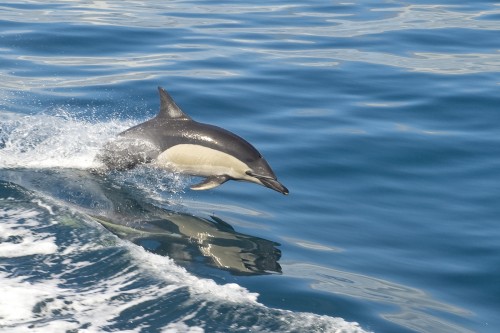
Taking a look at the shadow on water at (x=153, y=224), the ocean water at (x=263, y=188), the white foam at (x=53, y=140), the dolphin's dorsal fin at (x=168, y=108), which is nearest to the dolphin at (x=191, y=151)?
the dolphin's dorsal fin at (x=168, y=108)

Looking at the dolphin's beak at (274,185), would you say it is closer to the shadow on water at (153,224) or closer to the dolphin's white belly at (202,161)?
the dolphin's white belly at (202,161)

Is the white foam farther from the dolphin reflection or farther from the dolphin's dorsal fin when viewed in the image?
the dolphin reflection

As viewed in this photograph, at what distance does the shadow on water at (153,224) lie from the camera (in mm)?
8781

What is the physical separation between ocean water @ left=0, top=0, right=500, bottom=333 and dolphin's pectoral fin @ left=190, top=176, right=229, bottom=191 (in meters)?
0.21

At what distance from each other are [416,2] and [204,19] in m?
5.25

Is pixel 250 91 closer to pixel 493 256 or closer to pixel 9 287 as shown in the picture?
pixel 493 256

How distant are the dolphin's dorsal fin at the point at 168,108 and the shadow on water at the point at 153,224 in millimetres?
928

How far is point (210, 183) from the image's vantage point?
10.4m

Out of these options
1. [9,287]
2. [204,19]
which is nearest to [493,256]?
[9,287]

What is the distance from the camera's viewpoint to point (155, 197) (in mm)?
10547

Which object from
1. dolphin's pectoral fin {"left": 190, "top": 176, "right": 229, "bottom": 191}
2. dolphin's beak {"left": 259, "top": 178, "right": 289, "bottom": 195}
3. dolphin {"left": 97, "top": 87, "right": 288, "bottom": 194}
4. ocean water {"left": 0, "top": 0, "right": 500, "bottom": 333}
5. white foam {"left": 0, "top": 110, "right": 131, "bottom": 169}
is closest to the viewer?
ocean water {"left": 0, "top": 0, "right": 500, "bottom": 333}

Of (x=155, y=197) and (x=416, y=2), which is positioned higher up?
(x=416, y=2)

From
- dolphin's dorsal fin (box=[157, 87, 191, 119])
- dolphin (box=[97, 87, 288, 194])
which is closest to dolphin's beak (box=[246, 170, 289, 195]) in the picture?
dolphin (box=[97, 87, 288, 194])

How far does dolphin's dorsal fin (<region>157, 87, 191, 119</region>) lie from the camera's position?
34.8ft
